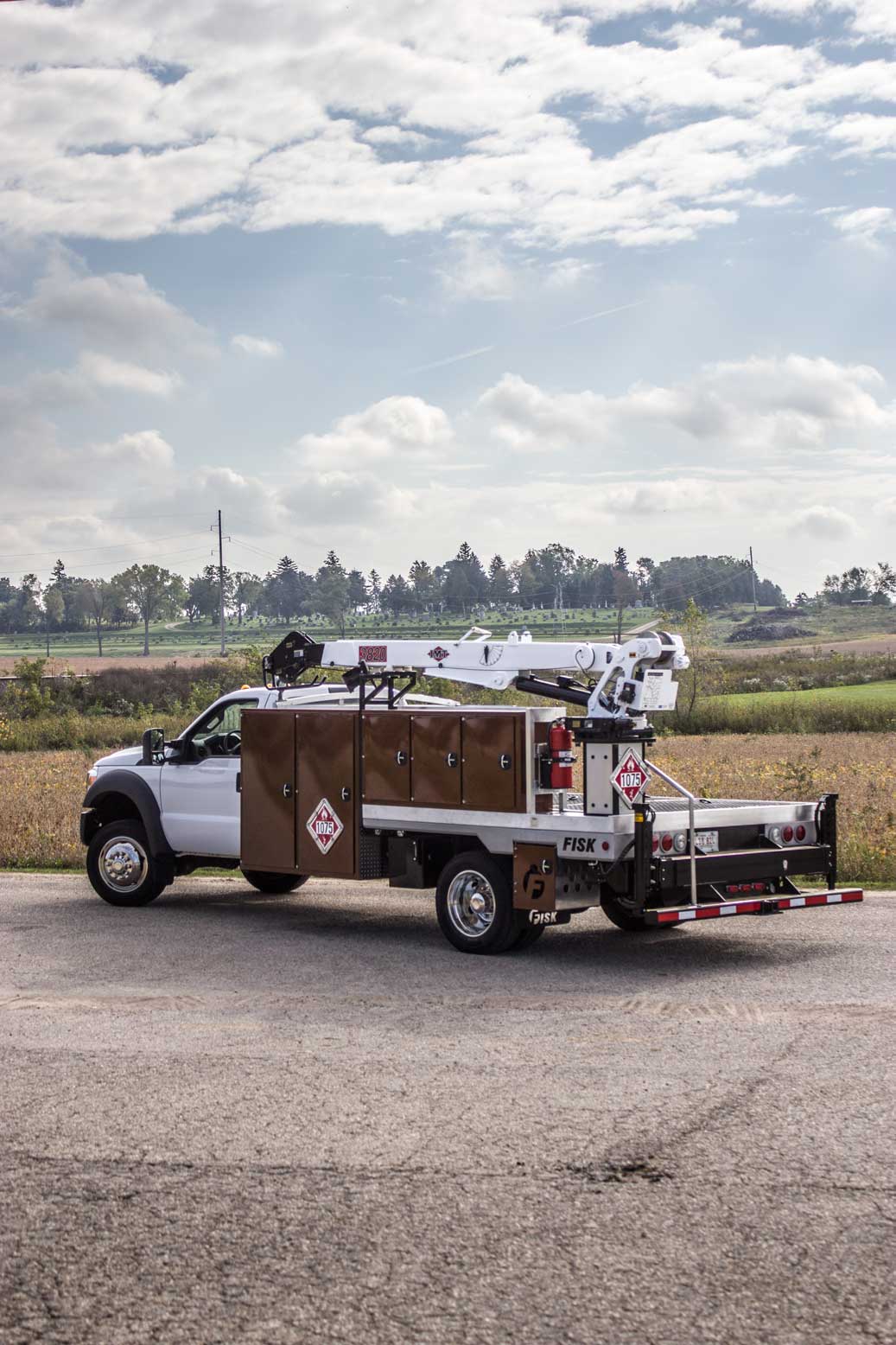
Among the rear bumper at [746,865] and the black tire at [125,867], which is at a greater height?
the rear bumper at [746,865]

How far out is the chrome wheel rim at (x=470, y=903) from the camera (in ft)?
36.6

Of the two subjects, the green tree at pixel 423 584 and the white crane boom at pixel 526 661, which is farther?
the green tree at pixel 423 584

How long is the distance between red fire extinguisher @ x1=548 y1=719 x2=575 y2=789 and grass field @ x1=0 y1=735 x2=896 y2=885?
566cm

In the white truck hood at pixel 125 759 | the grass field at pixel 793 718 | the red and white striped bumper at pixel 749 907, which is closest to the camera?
the red and white striped bumper at pixel 749 907

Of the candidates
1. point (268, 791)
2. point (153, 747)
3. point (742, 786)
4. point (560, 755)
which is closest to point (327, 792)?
point (268, 791)

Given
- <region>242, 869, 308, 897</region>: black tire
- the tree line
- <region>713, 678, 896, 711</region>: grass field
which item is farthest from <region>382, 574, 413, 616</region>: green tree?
<region>242, 869, 308, 897</region>: black tire

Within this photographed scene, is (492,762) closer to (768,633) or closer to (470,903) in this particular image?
(470,903)

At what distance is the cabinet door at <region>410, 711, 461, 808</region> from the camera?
11.3 m

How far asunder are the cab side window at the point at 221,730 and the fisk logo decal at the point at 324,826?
1.65 metres

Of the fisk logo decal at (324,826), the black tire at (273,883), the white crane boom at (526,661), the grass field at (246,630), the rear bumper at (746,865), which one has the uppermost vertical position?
the grass field at (246,630)

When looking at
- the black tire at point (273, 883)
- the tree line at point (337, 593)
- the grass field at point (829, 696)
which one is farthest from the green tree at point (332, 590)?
the black tire at point (273, 883)

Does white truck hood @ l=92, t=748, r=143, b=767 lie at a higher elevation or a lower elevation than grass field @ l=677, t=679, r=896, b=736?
higher

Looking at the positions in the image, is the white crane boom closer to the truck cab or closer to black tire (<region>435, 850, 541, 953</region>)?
the truck cab

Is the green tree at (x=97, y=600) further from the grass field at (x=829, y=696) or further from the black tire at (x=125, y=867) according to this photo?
the black tire at (x=125, y=867)
